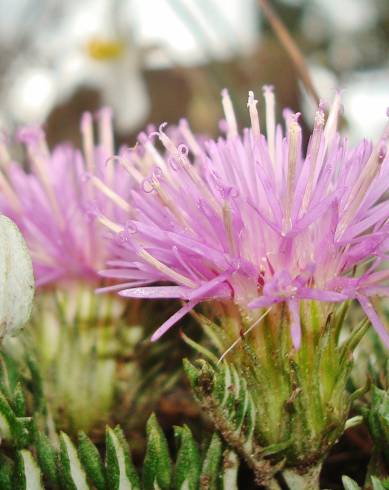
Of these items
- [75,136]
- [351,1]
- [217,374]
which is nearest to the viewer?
[217,374]

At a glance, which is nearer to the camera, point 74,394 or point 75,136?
point 74,394

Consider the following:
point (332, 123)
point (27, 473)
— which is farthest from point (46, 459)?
point (332, 123)

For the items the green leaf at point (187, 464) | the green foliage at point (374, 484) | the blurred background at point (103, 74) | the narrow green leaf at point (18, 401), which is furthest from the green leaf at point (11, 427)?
the blurred background at point (103, 74)

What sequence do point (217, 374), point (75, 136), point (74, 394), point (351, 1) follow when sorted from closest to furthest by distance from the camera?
point (217, 374)
point (74, 394)
point (75, 136)
point (351, 1)

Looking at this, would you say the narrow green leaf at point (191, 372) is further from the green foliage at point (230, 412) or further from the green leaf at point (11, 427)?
the green leaf at point (11, 427)

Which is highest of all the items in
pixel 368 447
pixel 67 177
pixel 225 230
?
pixel 67 177

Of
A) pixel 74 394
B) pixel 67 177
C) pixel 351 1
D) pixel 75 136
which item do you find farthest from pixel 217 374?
pixel 351 1

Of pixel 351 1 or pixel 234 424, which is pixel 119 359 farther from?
pixel 351 1

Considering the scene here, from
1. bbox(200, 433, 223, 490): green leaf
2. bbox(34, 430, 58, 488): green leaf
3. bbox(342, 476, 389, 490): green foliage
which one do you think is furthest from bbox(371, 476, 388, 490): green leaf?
bbox(34, 430, 58, 488): green leaf
